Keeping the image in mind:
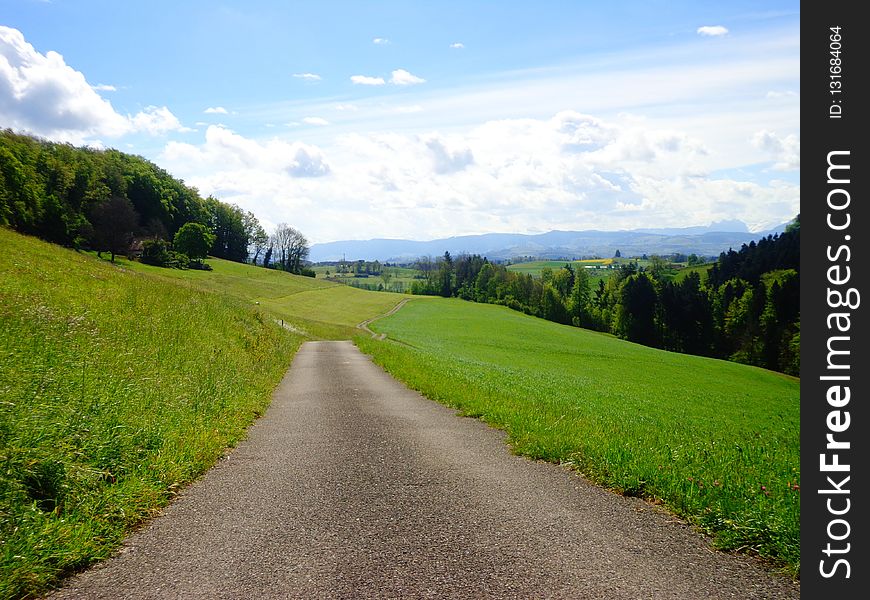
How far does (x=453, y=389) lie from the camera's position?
Result: 54.5 feet

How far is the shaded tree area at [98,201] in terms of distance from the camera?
58.1m

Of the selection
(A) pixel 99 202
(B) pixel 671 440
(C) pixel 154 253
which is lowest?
(B) pixel 671 440

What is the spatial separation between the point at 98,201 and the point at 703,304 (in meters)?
102

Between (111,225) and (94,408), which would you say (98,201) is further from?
(94,408)

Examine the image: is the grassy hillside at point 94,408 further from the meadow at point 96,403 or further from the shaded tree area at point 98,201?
the shaded tree area at point 98,201

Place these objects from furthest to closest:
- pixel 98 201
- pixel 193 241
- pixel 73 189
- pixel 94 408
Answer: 1. pixel 193 241
2. pixel 98 201
3. pixel 73 189
4. pixel 94 408

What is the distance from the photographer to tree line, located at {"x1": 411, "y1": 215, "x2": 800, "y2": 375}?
3034 inches

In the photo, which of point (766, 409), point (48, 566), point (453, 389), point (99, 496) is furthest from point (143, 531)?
point (766, 409)

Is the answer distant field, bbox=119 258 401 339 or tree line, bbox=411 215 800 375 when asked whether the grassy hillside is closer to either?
distant field, bbox=119 258 401 339

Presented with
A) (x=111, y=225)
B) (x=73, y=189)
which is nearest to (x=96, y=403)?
(x=111, y=225)

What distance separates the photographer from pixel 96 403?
8391 mm

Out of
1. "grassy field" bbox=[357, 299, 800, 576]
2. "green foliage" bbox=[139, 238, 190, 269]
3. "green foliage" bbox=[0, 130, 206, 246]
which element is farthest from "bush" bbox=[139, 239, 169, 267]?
"grassy field" bbox=[357, 299, 800, 576]

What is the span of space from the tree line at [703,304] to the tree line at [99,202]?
73031mm
